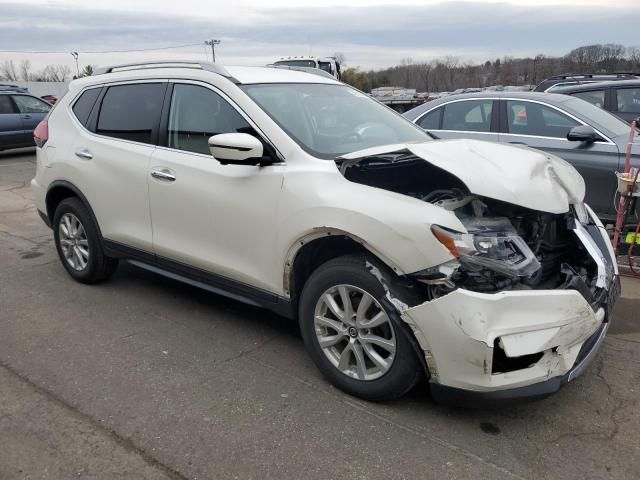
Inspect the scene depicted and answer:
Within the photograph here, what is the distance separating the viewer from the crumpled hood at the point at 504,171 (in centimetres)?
276

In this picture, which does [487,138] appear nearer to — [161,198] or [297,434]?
[161,198]

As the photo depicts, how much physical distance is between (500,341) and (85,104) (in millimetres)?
3941

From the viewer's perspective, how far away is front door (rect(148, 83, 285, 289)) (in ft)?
11.1

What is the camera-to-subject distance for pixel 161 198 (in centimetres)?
396

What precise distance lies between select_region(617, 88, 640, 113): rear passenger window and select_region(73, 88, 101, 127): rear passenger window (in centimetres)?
729

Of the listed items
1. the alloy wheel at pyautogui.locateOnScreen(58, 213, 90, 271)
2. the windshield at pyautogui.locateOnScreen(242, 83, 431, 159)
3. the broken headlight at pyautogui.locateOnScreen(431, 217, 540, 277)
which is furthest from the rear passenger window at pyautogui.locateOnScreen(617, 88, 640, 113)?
the alloy wheel at pyautogui.locateOnScreen(58, 213, 90, 271)

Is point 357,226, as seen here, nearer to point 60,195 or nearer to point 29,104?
point 60,195

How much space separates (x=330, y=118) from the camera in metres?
3.85

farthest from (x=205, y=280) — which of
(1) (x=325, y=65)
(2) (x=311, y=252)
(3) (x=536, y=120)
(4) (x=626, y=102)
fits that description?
(1) (x=325, y=65)

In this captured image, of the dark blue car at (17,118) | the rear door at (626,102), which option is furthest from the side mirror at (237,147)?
the dark blue car at (17,118)

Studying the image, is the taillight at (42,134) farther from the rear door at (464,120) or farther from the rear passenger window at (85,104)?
the rear door at (464,120)

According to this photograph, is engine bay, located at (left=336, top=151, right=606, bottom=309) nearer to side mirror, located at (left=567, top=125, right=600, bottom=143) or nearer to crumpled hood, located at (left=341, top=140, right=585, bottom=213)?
crumpled hood, located at (left=341, top=140, right=585, bottom=213)

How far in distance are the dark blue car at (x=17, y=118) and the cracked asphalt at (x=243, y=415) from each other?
11.7 meters

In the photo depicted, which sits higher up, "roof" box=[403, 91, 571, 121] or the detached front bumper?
"roof" box=[403, 91, 571, 121]
